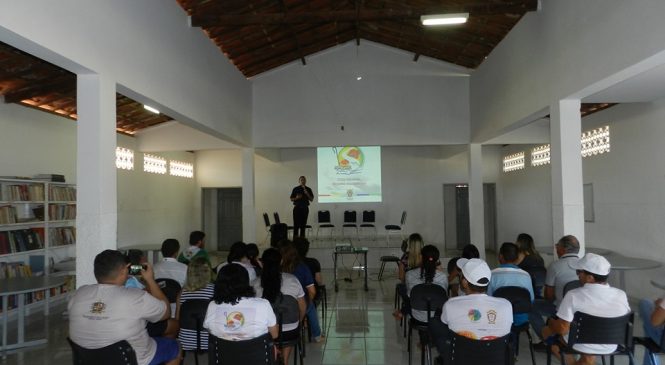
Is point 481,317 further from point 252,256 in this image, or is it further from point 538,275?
point 252,256

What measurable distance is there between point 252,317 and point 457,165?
9601mm

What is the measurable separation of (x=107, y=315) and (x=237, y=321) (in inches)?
27.3

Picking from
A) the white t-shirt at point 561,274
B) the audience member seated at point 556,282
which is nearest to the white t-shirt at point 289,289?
the audience member seated at point 556,282

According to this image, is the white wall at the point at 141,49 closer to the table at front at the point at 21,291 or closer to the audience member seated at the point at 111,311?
the audience member seated at the point at 111,311

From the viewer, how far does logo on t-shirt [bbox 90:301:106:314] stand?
2.25 metres

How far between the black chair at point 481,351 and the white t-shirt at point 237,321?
113 cm

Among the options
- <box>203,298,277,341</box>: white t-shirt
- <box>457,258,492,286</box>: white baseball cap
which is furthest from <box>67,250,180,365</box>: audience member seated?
<box>457,258,492,286</box>: white baseball cap

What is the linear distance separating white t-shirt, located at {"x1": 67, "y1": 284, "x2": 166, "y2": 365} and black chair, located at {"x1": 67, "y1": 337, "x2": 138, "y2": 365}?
26mm

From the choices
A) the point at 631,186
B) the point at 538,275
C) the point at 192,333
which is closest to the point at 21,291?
the point at 192,333

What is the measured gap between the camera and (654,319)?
8.83 feet

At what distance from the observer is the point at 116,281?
241 cm

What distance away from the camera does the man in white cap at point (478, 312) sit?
7.88 feet

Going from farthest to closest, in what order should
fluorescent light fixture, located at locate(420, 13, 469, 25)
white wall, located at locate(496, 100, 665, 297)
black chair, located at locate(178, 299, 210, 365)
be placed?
white wall, located at locate(496, 100, 665, 297) → fluorescent light fixture, located at locate(420, 13, 469, 25) → black chair, located at locate(178, 299, 210, 365)

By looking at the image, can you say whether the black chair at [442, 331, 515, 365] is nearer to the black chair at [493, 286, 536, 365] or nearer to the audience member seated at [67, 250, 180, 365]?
the black chair at [493, 286, 536, 365]
